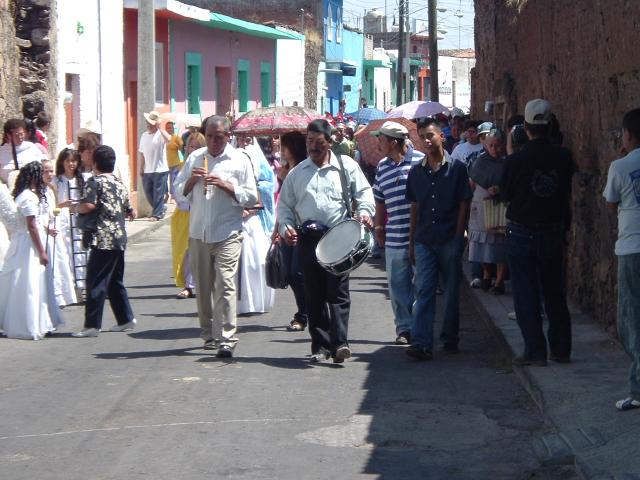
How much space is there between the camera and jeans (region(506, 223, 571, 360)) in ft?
29.0

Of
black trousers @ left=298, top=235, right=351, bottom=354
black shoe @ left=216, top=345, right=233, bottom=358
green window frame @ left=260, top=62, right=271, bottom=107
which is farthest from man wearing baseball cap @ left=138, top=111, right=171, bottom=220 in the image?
green window frame @ left=260, top=62, right=271, bottom=107

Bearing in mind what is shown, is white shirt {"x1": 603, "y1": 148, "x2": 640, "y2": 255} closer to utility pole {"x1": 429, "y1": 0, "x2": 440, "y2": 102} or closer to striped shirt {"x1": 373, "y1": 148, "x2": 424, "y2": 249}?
striped shirt {"x1": 373, "y1": 148, "x2": 424, "y2": 249}

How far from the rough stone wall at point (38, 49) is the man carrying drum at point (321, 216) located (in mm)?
10044

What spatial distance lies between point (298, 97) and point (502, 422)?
39.6 meters

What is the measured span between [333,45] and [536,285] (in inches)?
1864

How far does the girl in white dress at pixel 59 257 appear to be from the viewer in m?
11.6

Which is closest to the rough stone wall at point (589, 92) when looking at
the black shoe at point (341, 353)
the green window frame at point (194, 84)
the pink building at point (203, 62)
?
the black shoe at point (341, 353)

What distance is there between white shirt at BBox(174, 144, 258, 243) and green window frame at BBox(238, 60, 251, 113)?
→ 28.4 metres

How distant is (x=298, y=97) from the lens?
46.7 meters

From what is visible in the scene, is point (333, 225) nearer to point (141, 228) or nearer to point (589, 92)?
point (589, 92)

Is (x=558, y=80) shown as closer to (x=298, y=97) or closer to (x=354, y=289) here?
(x=354, y=289)

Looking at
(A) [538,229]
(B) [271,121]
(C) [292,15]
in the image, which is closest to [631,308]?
(A) [538,229]

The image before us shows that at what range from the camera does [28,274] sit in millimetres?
10930

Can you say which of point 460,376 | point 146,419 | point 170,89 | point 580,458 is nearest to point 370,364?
point 460,376
